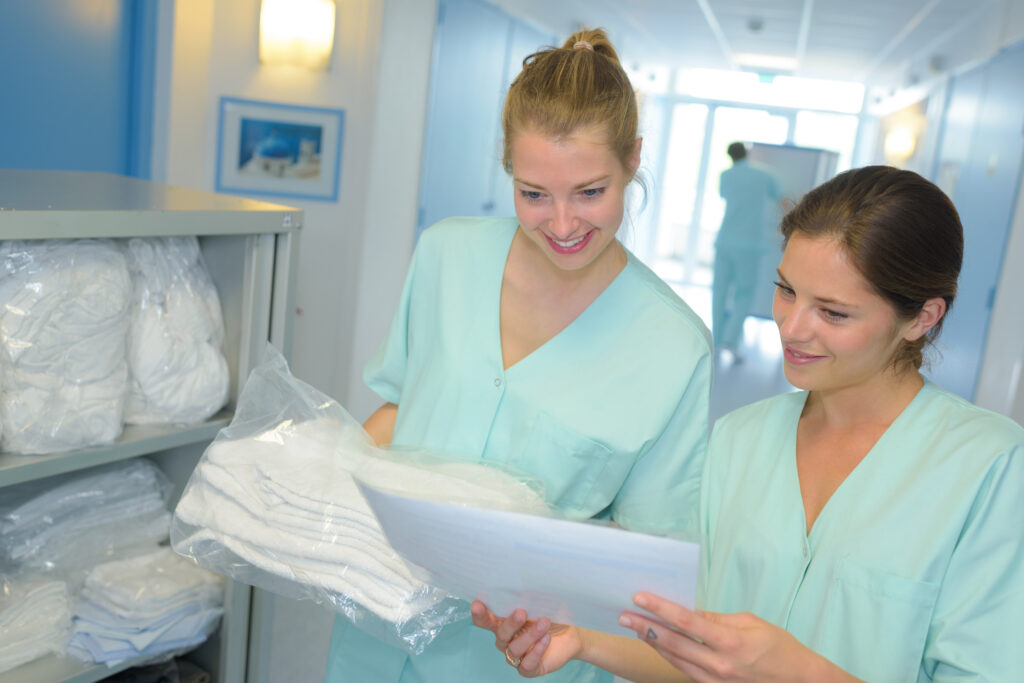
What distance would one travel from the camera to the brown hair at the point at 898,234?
3.50 ft

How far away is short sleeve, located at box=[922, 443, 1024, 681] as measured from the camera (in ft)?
3.23

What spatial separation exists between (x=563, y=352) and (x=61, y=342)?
891 mm

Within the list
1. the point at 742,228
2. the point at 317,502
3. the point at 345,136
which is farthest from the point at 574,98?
the point at 742,228

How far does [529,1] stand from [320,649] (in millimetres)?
2977

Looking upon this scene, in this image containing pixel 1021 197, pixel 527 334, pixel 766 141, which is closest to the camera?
pixel 527 334

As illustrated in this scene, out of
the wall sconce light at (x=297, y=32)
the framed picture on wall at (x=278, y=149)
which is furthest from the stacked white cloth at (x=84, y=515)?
the wall sconce light at (x=297, y=32)

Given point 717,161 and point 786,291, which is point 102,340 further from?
point 717,161

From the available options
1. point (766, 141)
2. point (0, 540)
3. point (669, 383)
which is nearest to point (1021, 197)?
point (766, 141)

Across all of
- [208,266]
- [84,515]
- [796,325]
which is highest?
[796,325]

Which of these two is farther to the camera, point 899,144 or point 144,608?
point 899,144

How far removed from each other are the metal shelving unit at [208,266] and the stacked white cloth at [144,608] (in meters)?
0.04

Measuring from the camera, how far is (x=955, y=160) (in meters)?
3.94

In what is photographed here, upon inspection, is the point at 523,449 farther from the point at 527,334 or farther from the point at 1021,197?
the point at 1021,197

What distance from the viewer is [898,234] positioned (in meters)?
1.07
